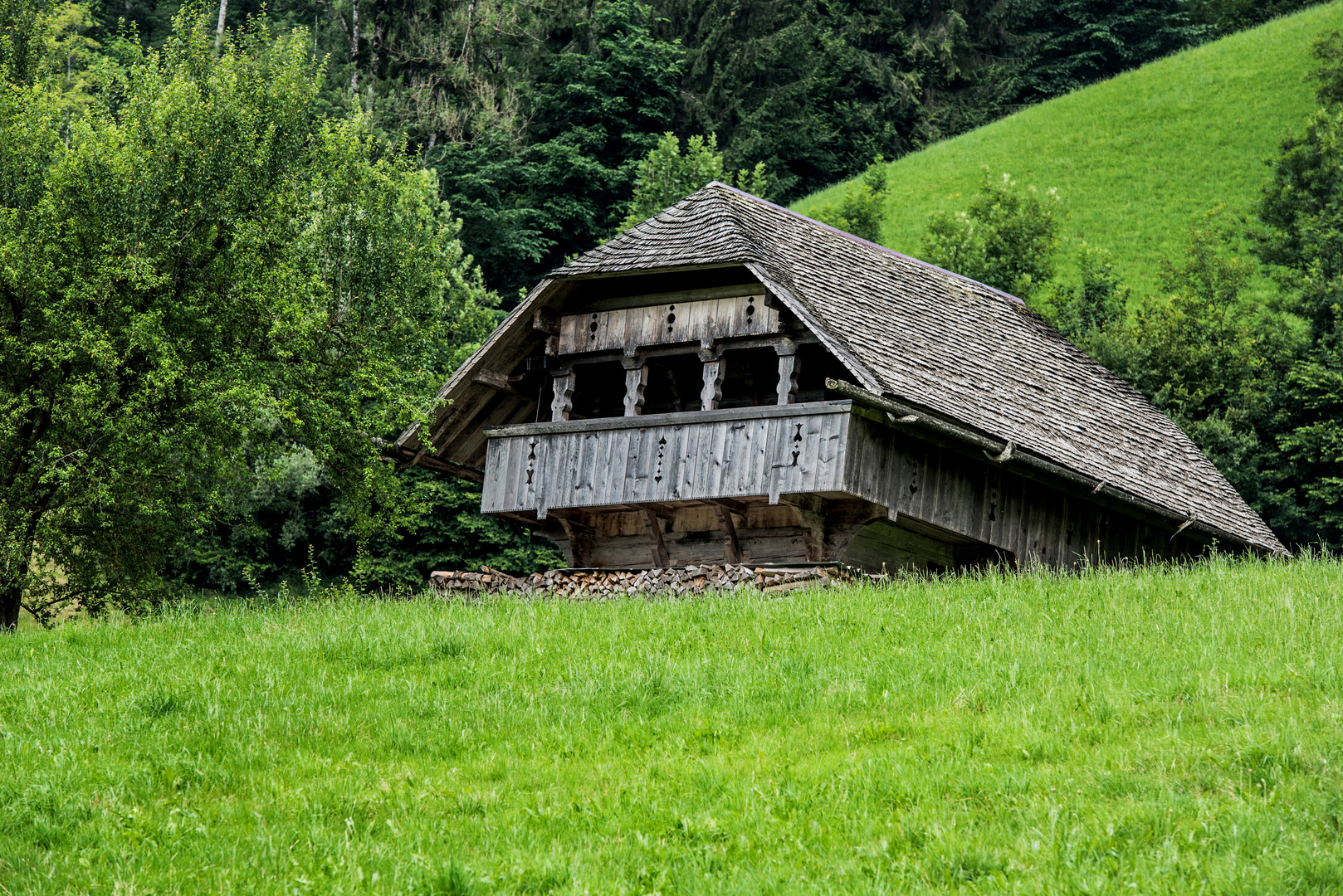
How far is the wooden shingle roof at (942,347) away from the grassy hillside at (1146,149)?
2251 cm

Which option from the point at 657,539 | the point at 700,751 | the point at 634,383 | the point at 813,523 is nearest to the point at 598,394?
the point at 634,383

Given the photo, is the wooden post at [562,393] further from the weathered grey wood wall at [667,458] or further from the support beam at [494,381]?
the support beam at [494,381]

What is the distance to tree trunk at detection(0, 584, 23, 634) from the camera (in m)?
20.7

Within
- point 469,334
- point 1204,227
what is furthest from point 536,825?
point 1204,227

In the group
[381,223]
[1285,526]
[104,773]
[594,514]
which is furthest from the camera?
[1285,526]

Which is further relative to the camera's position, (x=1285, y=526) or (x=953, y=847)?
(x=1285, y=526)

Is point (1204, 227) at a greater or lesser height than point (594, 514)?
greater

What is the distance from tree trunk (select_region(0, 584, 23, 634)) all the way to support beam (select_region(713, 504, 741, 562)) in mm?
10529

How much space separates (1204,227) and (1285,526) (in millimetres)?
20319

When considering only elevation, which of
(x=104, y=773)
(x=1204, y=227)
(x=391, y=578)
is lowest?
(x=391, y=578)

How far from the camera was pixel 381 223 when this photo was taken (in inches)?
1019

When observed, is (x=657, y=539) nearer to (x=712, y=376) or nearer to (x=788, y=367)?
(x=712, y=376)

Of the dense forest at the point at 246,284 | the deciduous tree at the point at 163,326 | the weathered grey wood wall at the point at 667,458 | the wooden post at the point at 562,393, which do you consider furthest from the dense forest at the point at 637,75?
the weathered grey wood wall at the point at 667,458

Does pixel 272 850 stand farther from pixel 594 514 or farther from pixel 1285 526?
pixel 1285 526
